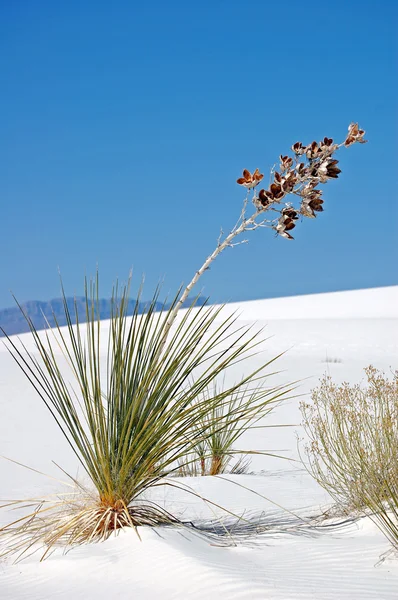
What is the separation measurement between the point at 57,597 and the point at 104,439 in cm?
110

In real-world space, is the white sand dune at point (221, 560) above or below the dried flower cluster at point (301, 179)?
below

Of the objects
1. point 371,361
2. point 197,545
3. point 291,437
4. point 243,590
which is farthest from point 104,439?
point 371,361

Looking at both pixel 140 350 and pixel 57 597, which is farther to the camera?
pixel 140 350

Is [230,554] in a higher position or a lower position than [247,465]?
higher

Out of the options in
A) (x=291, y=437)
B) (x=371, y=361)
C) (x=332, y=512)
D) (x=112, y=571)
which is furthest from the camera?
(x=371, y=361)

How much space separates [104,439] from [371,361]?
51.9 feet

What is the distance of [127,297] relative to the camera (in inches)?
171

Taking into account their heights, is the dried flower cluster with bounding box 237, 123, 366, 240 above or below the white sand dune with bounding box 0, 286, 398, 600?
above

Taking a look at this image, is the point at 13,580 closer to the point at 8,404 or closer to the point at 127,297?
the point at 127,297

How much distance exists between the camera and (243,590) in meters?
2.79

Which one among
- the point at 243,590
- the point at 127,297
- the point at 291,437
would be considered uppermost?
the point at 127,297

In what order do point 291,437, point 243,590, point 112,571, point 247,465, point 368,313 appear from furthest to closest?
point 368,313 < point 291,437 < point 247,465 < point 112,571 < point 243,590

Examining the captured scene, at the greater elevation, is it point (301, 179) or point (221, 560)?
point (301, 179)

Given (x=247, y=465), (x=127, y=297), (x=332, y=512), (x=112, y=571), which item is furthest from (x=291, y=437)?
(x=112, y=571)
